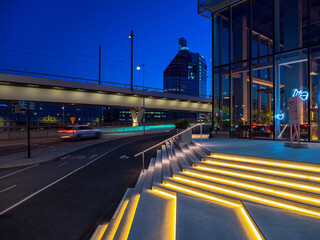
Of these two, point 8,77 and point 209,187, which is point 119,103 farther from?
point 209,187

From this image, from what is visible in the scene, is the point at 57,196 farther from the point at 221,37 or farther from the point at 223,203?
the point at 221,37

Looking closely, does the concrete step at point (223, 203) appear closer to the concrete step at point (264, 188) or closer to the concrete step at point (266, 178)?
the concrete step at point (264, 188)

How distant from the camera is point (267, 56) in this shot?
13.1 m

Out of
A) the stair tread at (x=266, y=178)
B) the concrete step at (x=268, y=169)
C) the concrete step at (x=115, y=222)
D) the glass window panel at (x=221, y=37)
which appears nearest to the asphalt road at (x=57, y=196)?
the concrete step at (x=115, y=222)

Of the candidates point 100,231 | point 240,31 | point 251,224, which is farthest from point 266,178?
point 240,31

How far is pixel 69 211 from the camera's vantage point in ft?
18.4

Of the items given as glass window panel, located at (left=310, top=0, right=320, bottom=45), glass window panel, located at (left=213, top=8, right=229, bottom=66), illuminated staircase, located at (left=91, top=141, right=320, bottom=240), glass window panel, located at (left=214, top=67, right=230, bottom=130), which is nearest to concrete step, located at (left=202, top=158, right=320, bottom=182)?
illuminated staircase, located at (left=91, top=141, right=320, bottom=240)

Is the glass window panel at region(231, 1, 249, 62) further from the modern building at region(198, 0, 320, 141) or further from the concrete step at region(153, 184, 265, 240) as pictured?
the concrete step at region(153, 184, 265, 240)

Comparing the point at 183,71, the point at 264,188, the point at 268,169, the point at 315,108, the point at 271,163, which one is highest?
the point at 183,71

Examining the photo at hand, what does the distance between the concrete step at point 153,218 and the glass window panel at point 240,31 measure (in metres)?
13.5

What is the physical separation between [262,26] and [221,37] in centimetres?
419

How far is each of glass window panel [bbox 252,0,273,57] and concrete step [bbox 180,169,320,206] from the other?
38.4 ft

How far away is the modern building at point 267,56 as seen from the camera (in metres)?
12.1

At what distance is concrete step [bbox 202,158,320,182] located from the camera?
5156 millimetres
